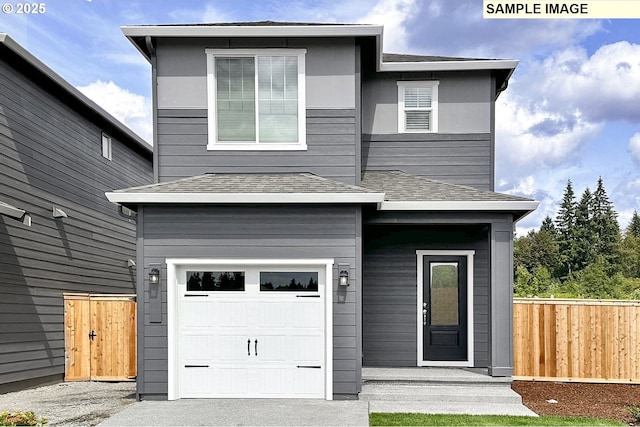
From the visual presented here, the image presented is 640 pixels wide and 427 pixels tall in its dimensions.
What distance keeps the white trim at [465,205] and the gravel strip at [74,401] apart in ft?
15.9

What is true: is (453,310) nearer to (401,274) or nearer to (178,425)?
(401,274)

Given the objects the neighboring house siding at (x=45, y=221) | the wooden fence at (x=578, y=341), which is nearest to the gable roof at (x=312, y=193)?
the wooden fence at (x=578, y=341)

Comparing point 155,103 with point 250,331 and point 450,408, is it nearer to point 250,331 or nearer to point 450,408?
point 250,331

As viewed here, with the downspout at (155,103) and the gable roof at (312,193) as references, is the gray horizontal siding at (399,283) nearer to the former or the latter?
the gable roof at (312,193)

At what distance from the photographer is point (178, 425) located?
711 cm

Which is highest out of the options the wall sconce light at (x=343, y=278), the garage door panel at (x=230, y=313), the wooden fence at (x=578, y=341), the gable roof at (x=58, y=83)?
the gable roof at (x=58, y=83)

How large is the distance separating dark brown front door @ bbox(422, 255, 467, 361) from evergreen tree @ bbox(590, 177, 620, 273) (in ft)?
124

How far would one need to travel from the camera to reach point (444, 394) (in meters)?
8.73

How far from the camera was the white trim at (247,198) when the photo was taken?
8.28 meters

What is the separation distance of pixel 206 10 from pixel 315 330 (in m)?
7.77

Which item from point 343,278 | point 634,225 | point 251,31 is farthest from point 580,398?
point 634,225

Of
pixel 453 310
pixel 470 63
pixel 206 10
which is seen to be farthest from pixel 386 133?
pixel 206 10

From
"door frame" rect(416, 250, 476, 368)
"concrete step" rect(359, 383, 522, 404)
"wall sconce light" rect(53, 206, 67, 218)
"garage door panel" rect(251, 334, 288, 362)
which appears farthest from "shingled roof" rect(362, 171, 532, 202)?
"wall sconce light" rect(53, 206, 67, 218)

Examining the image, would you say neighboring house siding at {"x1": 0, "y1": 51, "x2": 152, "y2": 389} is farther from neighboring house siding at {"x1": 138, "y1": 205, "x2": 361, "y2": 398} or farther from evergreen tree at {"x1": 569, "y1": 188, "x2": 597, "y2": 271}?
evergreen tree at {"x1": 569, "y1": 188, "x2": 597, "y2": 271}
